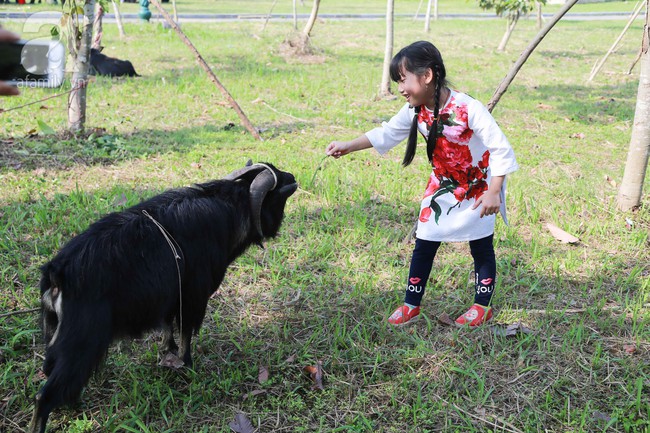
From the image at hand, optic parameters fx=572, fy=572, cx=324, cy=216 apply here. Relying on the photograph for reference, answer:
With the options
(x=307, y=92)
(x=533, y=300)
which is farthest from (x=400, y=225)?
(x=307, y=92)

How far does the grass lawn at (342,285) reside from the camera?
3035 millimetres

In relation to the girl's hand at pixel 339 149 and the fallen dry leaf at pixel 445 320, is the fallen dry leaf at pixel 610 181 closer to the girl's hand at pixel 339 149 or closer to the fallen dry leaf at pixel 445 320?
the fallen dry leaf at pixel 445 320

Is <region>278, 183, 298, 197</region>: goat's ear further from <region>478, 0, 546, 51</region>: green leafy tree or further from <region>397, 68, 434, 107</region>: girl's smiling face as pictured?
<region>478, 0, 546, 51</region>: green leafy tree

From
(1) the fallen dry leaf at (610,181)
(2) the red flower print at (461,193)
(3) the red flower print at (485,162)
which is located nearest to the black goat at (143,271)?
(2) the red flower print at (461,193)

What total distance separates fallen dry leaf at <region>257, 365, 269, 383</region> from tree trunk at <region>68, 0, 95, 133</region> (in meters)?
4.57

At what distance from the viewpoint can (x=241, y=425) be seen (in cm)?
290

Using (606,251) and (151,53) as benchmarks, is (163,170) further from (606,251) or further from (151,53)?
(151,53)

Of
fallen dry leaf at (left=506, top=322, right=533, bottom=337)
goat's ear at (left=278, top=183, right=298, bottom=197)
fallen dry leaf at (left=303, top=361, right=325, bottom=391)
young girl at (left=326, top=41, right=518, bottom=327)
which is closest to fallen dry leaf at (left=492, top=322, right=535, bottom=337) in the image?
fallen dry leaf at (left=506, top=322, right=533, bottom=337)

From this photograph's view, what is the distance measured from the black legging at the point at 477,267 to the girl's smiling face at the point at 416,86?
2.96 feet

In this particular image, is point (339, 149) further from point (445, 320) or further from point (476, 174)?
point (445, 320)

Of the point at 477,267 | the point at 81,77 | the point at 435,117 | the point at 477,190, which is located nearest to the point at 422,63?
the point at 435,117

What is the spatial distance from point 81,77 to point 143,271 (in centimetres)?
477

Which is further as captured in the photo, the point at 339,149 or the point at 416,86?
the point at 339,149

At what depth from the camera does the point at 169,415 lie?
3.00 m
